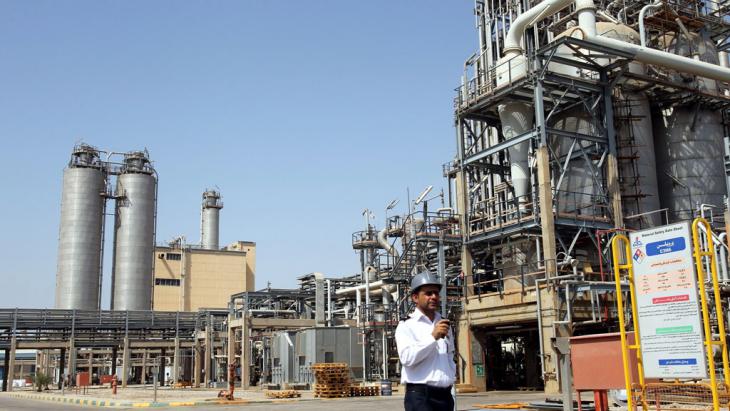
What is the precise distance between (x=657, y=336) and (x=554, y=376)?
55.6ft

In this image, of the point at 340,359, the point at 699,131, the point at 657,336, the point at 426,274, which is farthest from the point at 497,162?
the point at 426,274

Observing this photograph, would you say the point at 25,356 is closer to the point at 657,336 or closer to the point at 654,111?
the point at 654,111

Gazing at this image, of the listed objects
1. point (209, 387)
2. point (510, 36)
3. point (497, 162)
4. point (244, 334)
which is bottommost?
point (209, 387)

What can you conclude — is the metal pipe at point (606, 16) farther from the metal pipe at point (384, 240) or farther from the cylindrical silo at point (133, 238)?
the cylindrical silo at point (133, 238)

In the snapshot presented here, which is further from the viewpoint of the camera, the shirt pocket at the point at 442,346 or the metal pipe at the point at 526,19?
the metal pipe at the point at 526,19

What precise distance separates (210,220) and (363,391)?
180ft

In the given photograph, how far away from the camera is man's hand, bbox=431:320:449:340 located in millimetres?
5164

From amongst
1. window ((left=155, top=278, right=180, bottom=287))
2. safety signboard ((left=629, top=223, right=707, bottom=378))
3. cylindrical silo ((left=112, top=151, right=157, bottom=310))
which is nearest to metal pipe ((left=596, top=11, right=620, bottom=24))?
safety signboard ((left=629, top=223, right=707, bottom=378))

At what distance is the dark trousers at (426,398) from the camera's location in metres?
5.32

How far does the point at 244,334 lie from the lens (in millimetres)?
39250

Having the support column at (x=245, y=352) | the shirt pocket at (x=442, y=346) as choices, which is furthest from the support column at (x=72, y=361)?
the shirt pocket at (x=442, y=346)

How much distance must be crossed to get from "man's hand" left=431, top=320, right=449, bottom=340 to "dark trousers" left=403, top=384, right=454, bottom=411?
16.1 inches

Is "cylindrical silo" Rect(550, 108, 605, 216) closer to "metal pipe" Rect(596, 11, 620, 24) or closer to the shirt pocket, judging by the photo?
"metal pipe" Rect(596, 11, 620, 24)

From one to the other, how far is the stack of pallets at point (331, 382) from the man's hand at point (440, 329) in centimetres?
2422
